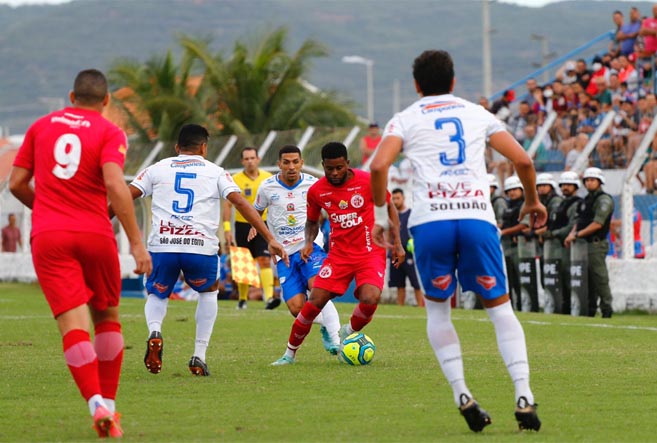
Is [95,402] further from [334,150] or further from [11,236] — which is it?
[11,236]

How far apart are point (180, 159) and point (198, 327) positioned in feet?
4.88

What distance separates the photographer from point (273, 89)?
149 ft

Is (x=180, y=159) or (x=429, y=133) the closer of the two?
(x=429, y=133)

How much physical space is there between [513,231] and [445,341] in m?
14.4

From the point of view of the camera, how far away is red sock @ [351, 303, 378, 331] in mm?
12438

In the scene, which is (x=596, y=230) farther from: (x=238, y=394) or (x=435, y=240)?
(x=435, y=240)

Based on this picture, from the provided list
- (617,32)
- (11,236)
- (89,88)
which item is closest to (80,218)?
(89,88)

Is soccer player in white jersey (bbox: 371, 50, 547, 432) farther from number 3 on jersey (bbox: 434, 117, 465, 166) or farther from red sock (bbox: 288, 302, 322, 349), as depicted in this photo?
red sock (bbox: 288, 302, 322, 349)

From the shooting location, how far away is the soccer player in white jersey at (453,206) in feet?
26.5

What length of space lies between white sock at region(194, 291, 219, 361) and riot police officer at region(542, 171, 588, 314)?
1063cm

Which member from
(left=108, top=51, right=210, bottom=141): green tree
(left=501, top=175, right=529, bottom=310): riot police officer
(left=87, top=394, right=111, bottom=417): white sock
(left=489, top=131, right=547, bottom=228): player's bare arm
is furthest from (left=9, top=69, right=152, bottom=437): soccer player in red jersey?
(left=108, top=51, right=210, bottom=141): green tree

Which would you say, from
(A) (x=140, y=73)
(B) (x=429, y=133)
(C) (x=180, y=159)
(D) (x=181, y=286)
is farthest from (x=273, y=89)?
(B) (x=429, y=133)

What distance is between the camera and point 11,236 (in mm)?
37812

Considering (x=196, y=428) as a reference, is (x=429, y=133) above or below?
above
